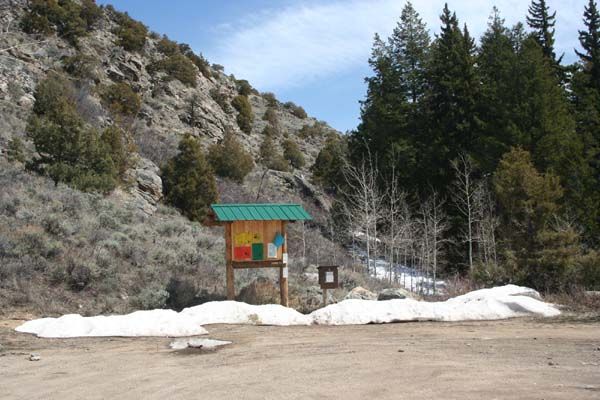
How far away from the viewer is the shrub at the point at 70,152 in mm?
20891

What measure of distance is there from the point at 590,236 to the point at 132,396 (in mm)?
23626

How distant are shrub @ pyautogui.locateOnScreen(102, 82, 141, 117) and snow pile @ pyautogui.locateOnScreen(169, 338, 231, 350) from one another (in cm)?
2998

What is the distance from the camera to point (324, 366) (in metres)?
7.23

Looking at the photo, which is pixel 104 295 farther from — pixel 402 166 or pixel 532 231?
pixel 402 166

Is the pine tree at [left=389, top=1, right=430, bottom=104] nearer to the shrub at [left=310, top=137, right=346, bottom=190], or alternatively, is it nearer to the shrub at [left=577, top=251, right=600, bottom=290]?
the shrub at [left=310, top=137, right=346, bottom=190]

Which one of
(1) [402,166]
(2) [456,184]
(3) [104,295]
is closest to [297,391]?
(3) [104,295]

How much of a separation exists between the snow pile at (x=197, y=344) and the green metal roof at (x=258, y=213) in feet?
16.8

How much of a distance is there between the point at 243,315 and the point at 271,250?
2.68 meters

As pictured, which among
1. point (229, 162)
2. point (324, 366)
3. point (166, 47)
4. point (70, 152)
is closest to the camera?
point (324, 366)

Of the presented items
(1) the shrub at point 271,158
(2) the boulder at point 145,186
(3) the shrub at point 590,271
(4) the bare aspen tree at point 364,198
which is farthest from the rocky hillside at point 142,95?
(3) the shrub at point 590,271

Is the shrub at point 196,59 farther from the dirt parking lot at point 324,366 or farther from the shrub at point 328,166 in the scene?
the dirt parking lot at point 324,366

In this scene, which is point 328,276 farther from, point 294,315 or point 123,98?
point 123,98

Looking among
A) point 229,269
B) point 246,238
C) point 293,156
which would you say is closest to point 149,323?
point 229,269

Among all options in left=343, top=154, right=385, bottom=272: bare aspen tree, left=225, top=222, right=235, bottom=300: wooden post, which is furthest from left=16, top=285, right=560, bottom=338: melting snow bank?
left=343, top=154, right=385, bottom=272: bare aspen tree
